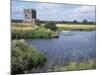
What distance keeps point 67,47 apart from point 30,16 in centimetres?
63

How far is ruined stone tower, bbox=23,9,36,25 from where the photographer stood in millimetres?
2594

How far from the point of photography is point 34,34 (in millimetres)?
2641

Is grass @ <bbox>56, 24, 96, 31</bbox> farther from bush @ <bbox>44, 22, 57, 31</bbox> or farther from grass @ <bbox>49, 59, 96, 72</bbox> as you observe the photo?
grass @ <bbox>49, 59, 96, 72</bbox>

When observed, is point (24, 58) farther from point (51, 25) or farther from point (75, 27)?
point (75, 27)

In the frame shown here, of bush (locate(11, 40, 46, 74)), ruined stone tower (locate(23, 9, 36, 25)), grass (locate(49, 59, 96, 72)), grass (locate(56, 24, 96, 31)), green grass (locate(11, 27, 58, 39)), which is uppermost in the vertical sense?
ruined stone tower (locate(23, 9, 36, 25))

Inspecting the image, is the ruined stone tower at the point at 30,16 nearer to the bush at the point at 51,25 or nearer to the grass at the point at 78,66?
the bush at the point at 51,25

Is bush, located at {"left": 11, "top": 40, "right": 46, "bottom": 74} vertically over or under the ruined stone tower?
under

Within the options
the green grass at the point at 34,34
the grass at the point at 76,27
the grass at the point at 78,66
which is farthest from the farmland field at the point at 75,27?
the grass at the point at 78,66

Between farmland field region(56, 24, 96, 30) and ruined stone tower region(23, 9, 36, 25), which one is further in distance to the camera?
farmland field region(56, 24, 96, 30)

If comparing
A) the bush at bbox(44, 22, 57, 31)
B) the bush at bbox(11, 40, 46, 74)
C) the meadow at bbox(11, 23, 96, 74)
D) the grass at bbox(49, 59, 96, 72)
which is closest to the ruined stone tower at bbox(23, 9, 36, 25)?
the meadow at bbox(11, 23, 96, 74)

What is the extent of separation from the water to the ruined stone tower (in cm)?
23

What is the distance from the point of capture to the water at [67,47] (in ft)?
8.75

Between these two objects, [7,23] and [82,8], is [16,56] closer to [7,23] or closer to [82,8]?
[7,23]

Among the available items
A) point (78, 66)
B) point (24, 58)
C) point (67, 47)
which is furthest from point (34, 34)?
point (78, 66)
